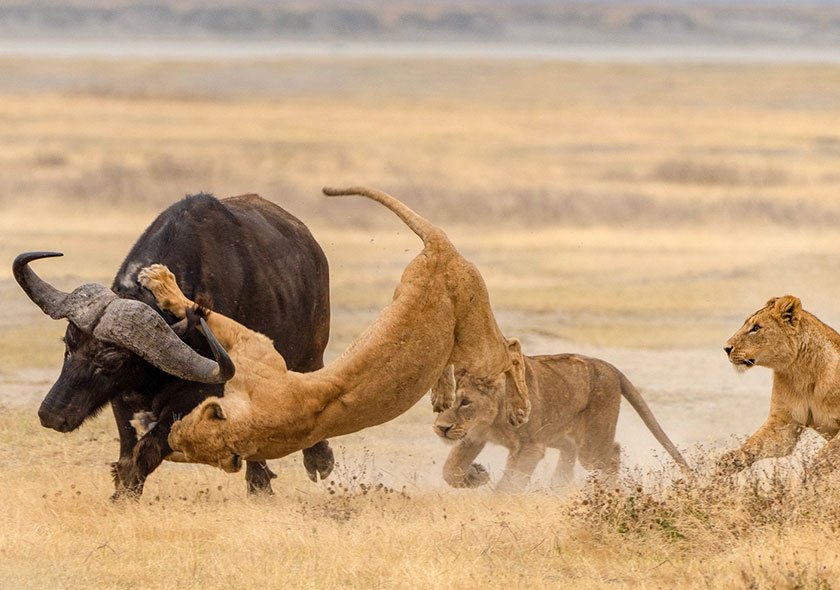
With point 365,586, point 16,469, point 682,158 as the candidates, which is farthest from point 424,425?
point 682,158

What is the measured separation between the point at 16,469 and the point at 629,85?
49.6m

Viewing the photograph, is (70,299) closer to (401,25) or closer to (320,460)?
(320,460)

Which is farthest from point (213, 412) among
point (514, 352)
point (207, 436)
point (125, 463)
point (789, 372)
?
point (789, 372)

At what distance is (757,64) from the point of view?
67250mm

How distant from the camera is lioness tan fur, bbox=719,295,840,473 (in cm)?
820

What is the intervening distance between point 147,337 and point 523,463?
3.47 meters

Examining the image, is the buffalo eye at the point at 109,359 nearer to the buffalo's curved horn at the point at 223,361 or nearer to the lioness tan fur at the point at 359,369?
the lioness tan fur at the point at 359,369

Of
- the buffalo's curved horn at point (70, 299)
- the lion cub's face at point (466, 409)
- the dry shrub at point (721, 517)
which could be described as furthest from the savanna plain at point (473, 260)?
the buffalo's curved horn at point (70, 299)

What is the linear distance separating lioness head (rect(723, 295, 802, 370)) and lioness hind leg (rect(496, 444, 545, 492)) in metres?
2.17

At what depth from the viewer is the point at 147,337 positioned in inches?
301

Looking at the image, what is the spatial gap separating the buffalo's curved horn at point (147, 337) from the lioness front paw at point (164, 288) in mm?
215

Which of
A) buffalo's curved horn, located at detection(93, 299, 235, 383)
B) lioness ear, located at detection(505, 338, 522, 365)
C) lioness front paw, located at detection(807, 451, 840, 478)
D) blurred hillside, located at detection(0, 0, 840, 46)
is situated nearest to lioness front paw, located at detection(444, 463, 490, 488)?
lioness ear, located at detection(505, 338, 522, 365)

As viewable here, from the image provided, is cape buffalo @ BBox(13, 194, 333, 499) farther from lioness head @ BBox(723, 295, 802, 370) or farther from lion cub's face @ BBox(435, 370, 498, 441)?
lioness head @ BBox(723, 295, 802, 370)

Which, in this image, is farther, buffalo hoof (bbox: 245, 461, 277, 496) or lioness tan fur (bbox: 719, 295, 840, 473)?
buffalo hoof (bbox: 245, 461, 277, 496)
